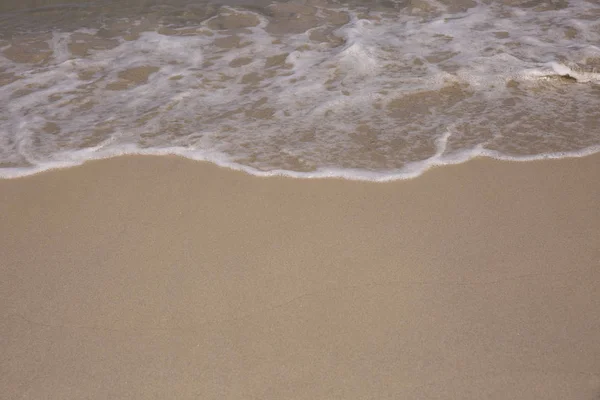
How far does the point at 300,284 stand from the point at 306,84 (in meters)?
1.83

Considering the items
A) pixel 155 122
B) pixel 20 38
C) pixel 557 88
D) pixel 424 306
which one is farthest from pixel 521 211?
pixel 20 38

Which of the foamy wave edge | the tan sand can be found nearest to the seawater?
the foamy wave edge

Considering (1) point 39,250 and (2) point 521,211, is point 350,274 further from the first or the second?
(1) point 39,250

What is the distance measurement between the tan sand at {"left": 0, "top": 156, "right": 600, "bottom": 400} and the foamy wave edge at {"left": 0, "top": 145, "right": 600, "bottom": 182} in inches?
2.2

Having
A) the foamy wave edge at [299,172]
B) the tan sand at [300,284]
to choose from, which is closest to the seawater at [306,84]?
the foamy wave edge at [299,172]

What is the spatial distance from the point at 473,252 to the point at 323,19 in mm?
3152

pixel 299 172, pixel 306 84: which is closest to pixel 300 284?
pixel 299 172

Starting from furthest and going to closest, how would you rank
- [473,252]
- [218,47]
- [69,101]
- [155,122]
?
[218,47]
[69,101]
[155,122]
[473,252]

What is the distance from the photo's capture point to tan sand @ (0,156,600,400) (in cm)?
189

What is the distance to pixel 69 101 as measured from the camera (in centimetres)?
366

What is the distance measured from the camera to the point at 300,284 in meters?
2.21

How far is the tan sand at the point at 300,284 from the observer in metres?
1.89

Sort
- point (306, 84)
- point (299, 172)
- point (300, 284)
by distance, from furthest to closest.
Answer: point (306, 84) < point (299, 172) < point (300, 284)

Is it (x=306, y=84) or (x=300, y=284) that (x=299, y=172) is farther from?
(x=306, y=84)
